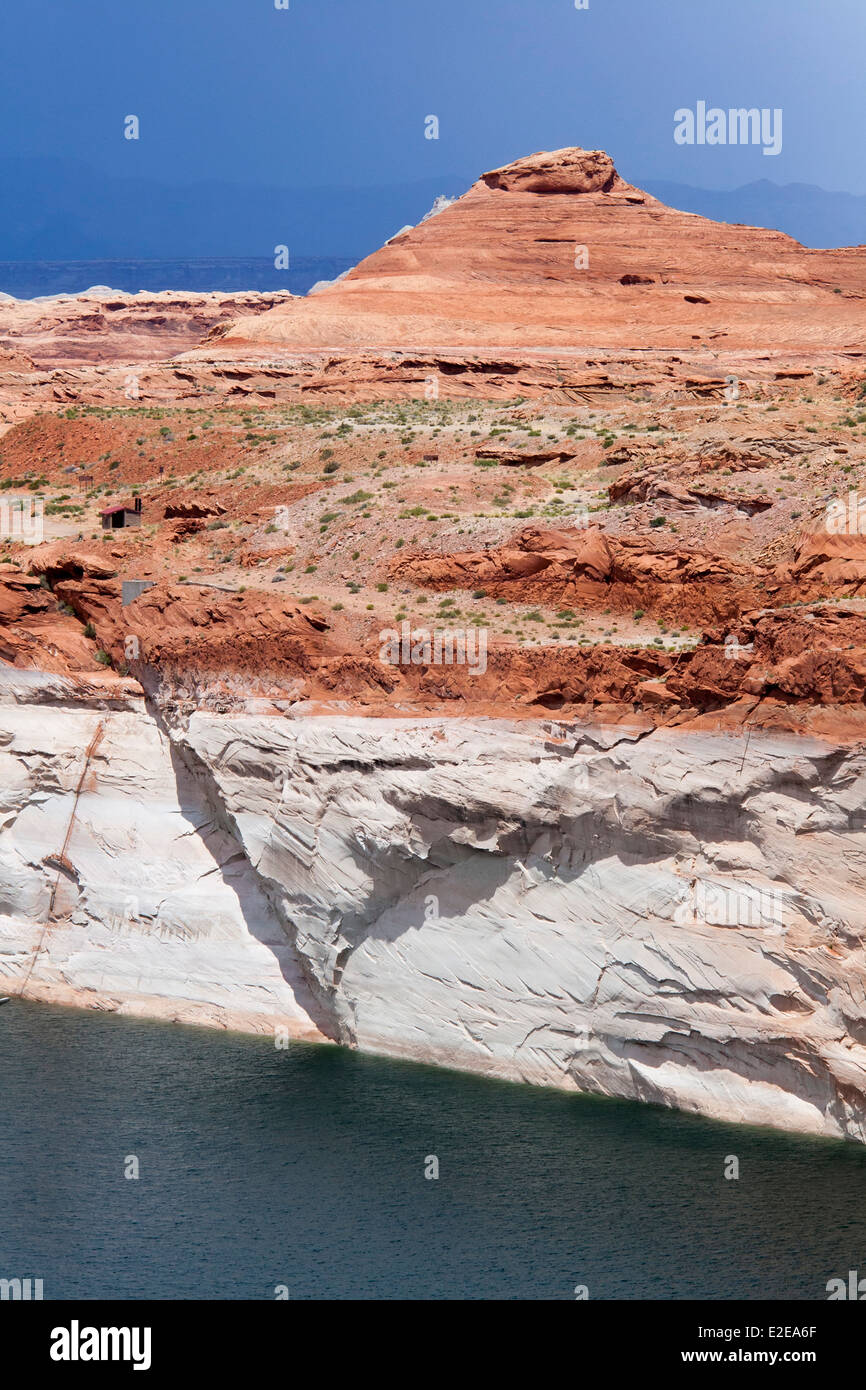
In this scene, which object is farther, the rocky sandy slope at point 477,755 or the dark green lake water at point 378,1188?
the rocky sandy slope at point 477,755

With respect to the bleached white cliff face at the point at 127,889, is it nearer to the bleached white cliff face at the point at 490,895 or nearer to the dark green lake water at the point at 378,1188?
the bleached white cliff face at the point at 490,895

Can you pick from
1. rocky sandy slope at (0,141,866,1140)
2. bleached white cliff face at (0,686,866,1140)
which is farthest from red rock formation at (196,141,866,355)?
bleached white cliff face at (0,686,866,1140)

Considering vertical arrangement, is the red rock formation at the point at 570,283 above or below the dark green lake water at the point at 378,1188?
above

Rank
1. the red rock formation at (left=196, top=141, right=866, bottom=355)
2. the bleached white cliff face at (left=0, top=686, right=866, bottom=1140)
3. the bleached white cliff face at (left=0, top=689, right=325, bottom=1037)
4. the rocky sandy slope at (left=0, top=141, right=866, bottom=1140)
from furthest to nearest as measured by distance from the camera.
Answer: the red rock formation at (left=196, top=141, right=866, bottom=355) < the bleached white cliff face at (left=0, top=689, right=325, bottom=1037) < the rocky sandy slope at (left=0, top=141, right=866, bottom=1140) < the bleached white cliff face at (left=0, top=686, right=866, bottom=1140)

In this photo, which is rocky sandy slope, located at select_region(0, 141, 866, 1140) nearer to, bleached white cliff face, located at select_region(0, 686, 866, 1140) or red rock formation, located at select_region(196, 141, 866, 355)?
bleached white cliff face, located at select_region(0, 686, 866, 1140)

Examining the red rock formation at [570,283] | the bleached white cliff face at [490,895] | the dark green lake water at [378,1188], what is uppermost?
the red rock formation at [570,283]

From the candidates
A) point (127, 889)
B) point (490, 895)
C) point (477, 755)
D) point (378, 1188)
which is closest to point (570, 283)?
point (127, 889)

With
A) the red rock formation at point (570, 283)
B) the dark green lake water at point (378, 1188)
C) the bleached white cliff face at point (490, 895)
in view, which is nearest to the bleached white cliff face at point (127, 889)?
the bleached white cliff face at point (490, 895)
